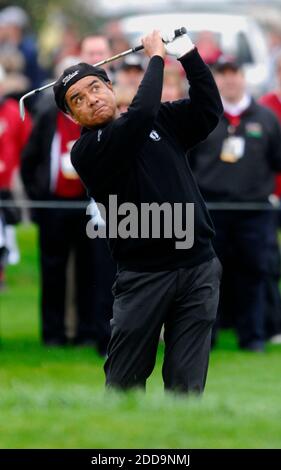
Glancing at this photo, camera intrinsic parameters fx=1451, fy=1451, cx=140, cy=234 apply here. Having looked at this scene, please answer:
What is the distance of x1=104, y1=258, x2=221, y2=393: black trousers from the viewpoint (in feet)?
25.8

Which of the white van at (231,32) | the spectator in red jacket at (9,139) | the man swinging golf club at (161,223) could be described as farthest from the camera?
the white van at (231,32)

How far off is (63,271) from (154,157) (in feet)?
20.3

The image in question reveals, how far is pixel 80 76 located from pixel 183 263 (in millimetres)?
1157

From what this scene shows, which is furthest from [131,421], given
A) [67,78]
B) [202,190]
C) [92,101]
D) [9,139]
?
[9,139]

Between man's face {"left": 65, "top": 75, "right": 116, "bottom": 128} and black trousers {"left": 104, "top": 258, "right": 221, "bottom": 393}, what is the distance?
861mm

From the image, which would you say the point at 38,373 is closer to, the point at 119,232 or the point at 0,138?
the point at 0,138

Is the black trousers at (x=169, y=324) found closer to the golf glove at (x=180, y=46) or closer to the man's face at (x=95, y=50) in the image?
the golf glove at (x=180, y=46)

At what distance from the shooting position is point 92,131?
309 inches

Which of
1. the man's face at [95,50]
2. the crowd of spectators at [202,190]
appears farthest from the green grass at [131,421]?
the man's face at [95,50]

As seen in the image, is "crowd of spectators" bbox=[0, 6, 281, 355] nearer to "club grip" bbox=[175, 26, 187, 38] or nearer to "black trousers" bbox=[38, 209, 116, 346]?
"black trousers" bbox=[38, 209, 116, 346]

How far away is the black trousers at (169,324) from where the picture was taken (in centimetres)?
787

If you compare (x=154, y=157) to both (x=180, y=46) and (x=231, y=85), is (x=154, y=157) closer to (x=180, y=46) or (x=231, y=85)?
(x=180, y=46)

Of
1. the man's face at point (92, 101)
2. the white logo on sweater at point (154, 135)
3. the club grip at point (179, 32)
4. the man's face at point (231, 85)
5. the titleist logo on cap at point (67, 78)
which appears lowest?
the man's face at point (231, 85)

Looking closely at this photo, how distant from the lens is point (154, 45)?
7.82 meters
